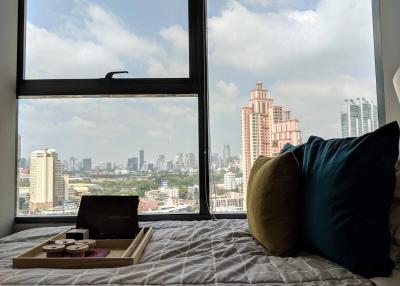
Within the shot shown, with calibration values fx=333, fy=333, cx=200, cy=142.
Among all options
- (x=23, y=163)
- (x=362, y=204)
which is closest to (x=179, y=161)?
(x=23, y=163)

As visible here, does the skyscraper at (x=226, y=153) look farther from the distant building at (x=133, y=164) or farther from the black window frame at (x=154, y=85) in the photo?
the distant building at (x=133, y=164)

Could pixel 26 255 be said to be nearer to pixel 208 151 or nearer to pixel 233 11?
pixel 208 151

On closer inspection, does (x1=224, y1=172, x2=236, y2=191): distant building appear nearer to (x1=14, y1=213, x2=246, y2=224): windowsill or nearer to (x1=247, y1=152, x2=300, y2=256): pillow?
(x1=14, y1=213, x2=246, y2=224): windowsill

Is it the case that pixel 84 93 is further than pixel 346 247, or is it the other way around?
pixel 84 93

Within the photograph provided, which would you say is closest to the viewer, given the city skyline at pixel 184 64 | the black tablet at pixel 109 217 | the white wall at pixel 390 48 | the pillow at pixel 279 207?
the pillow at pixel 279 207

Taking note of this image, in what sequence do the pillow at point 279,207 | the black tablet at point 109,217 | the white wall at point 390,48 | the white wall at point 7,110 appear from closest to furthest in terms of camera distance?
the pillow at point 279,207, the black tablet at point 109,217, the white wall at point 390,48, the white wall at point 7,110

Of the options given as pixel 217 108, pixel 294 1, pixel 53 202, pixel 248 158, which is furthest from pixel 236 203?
pixel 294 1

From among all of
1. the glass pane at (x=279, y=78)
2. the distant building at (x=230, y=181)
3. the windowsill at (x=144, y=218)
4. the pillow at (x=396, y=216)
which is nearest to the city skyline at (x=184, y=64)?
the glass pane at (x=279, y=78)

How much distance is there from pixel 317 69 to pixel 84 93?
1431mm

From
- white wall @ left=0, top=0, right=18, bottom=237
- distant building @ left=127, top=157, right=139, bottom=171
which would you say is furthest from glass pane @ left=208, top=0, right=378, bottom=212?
white wall @ left=0, top=0, right=18, bottom=237

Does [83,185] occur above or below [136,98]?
below

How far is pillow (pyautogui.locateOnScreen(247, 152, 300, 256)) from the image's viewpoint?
3.51 ft

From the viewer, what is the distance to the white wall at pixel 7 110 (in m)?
1.89

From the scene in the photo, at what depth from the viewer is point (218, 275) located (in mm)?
896
